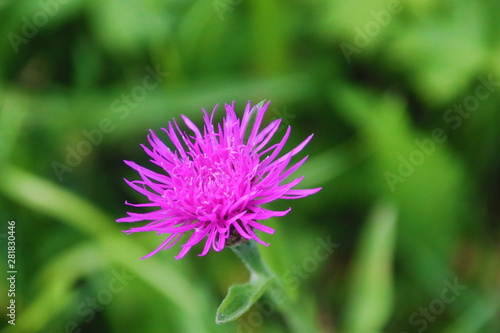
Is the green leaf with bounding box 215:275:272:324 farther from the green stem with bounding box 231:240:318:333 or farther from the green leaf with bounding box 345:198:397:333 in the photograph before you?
the green leaf with bounding box 345:198:397:333

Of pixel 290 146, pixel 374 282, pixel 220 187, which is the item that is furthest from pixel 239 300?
pixel 290 146

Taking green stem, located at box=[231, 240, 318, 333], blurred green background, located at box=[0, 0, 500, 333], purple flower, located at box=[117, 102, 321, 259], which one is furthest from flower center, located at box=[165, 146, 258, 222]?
blurred green background, located at box=[0, 0, 500, 333]

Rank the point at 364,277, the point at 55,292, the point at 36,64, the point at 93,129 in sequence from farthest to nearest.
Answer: the point at 36,64, the point at 93,129, the point at 55,292, the point at 364,277

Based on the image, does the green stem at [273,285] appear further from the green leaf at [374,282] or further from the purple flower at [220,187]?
the green leaf at [374,282]

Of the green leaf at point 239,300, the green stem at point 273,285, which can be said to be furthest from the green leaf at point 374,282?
the green leaf at point 239,300

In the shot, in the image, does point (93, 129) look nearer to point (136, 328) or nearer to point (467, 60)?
point (136, 328)

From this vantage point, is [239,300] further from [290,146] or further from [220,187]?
[290,146]

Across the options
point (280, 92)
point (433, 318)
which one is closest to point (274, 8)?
point (280, 92)
